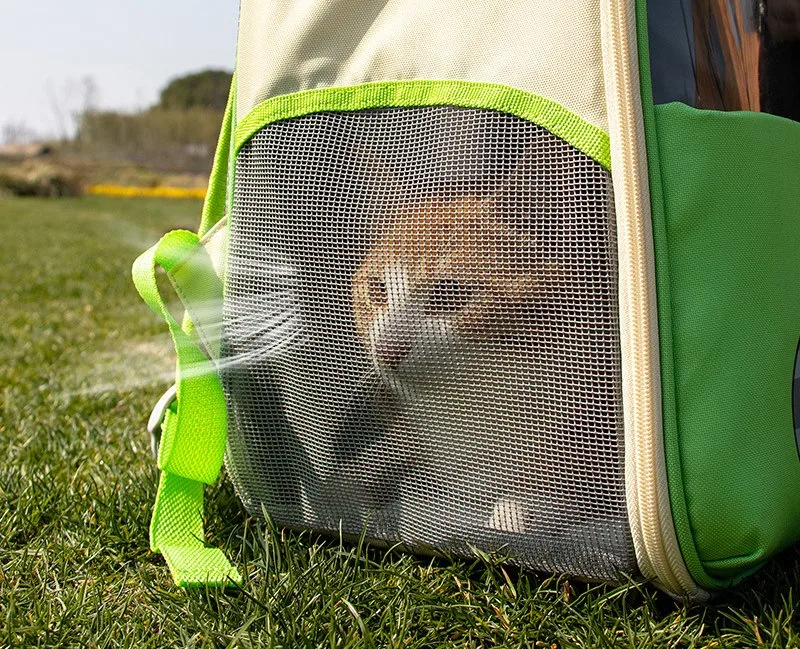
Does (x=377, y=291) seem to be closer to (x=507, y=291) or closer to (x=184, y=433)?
(x=507, y=291)

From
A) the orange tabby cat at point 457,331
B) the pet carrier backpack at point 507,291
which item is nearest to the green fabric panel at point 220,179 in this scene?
the pet carrier backpack at point 507,291

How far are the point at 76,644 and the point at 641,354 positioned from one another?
638 mm

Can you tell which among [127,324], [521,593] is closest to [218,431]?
[521,593]

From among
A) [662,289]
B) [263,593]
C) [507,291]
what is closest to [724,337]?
[662,289]

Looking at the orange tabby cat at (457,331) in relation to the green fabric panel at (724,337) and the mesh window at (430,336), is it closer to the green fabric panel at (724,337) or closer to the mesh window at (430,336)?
the mesh window at (430,336)

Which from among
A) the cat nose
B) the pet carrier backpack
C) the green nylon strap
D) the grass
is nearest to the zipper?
the pet carrier backpack

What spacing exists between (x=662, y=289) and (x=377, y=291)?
0.99 feet

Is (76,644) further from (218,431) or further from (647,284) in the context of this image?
(647,284)

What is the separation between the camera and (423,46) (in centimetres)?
96

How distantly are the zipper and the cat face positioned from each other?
97 mm

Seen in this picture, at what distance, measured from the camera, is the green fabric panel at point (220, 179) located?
1145mm

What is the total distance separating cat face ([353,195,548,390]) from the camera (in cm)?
92

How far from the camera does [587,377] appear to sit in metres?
0.90

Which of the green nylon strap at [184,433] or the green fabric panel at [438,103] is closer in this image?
the green fabric panel at [438,103]
